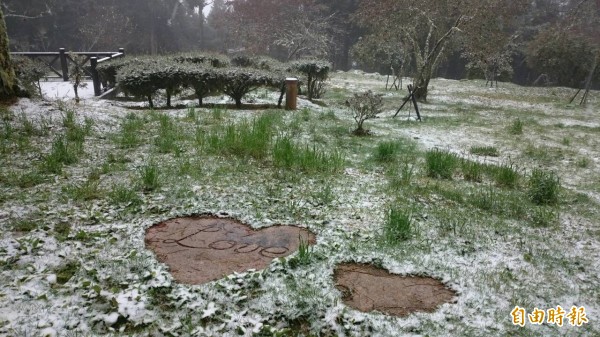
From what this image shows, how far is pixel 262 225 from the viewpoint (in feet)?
12.4

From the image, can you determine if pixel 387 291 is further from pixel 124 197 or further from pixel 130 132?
pixel 130 132

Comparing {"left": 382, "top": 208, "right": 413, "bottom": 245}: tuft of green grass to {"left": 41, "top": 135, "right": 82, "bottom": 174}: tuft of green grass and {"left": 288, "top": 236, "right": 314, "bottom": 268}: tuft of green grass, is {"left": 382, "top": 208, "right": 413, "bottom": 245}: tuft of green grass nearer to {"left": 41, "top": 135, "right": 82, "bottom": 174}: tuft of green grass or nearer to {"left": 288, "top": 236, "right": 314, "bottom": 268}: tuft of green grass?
{"left": 288, "top": 236, "right": 314, "bottom": 268}: tuft of green grass

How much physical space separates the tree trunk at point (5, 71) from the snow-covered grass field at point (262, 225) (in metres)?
0.29

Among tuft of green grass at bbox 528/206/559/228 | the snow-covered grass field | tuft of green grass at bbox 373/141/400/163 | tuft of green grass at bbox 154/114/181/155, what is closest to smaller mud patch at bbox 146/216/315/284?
the snow-covered grass field

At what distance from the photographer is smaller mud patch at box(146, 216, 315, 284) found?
3047 millimetres

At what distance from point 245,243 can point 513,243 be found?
→ 8.47 ft

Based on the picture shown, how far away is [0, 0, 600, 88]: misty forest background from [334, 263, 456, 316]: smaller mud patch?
11331 mm

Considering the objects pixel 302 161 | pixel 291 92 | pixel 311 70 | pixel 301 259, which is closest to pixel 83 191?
pixel 301 259

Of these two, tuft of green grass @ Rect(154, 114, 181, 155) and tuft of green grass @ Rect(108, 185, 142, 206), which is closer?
tuft of green grass @ Rect(108, 185, 142, 206)

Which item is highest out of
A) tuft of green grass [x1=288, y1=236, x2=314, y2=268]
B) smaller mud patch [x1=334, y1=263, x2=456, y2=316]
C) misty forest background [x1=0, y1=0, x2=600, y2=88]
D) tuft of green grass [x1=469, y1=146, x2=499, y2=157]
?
misty forest background [x1=0, y1=0, x2=600, y2=88]

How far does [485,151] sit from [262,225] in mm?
5355

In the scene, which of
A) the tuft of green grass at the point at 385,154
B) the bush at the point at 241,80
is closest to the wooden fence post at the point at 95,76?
the bush at the point at 241,80

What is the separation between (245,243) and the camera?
3457mm

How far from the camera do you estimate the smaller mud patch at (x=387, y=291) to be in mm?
2742
